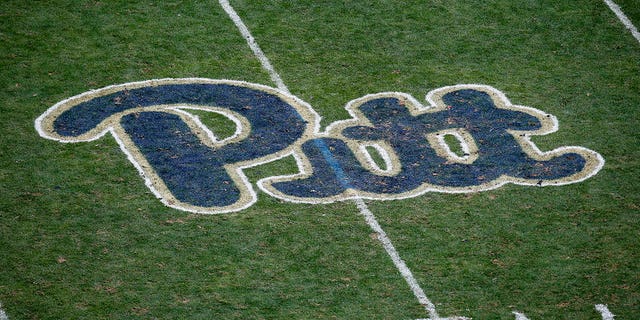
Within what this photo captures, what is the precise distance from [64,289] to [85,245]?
2.37 ft

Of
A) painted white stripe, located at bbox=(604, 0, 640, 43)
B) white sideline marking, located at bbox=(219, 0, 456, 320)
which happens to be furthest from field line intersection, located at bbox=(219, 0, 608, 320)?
painted white stripe, located at bbox=(604, 0, 640, 43)

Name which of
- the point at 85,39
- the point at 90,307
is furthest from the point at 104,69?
the point at 90,307

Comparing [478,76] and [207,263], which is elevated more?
[478,76]

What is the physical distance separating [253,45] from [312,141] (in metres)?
2.58

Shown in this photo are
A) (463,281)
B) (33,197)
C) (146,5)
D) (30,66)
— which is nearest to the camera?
(463,281)

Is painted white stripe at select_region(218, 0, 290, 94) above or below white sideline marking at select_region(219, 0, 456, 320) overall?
above

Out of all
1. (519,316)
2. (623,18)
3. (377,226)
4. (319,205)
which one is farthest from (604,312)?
(623,18)

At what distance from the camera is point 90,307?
9383 mm

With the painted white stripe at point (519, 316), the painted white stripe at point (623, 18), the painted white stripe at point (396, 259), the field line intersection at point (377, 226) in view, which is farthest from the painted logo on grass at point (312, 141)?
the painted white stripe at point (623, 18)

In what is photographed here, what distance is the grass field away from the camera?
9.71 meters

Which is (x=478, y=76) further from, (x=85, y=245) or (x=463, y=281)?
(x=85, y=245)

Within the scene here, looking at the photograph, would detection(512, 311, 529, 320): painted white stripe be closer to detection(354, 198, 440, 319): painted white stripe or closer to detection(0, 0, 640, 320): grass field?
detection(0, 0, 640, 320): grass field

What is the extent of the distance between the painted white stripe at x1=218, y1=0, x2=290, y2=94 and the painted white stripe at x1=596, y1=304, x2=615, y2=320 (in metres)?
5.21

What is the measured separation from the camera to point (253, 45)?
1409 cm
